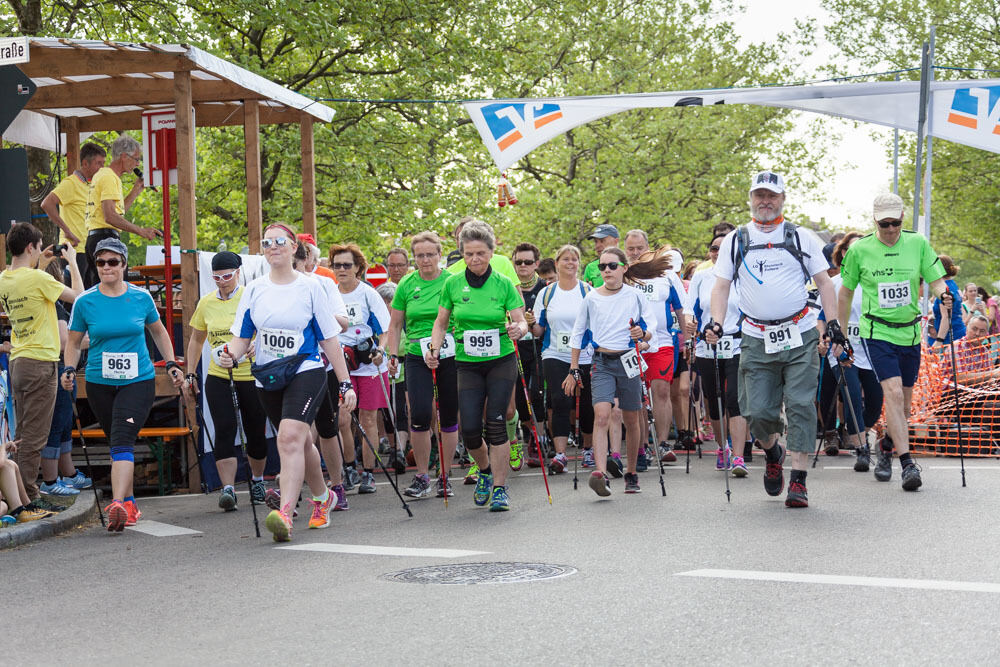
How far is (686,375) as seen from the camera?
14211mm

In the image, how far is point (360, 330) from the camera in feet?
38.7

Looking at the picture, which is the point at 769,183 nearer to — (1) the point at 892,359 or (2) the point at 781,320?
(2) the point at 781,320

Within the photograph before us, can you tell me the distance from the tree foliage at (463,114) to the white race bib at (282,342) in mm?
6406

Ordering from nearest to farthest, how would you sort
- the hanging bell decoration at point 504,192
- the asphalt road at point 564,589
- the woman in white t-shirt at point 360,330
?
the asphalt road at point 564,589, the woman in white t-shirt at point 360,330, the hanging bell decoration at point 504,192

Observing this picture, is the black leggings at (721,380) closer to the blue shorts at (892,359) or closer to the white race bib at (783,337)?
the blue shorts at (892,359)

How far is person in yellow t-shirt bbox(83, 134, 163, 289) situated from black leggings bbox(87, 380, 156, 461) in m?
3.52

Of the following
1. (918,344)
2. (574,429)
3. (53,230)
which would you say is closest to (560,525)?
(918,344)

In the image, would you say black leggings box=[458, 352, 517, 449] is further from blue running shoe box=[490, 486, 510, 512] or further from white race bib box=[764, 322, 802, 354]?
white race bib box=[764, 322, 802, 354]

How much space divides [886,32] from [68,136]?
29437 millimetres

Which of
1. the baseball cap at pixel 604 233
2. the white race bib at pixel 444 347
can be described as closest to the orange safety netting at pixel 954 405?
the baseball cap at pixel 604 233

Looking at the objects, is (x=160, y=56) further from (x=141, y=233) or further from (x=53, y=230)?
(x=53, y=230)

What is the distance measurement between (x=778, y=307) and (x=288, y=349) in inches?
130

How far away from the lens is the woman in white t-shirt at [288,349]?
848cm

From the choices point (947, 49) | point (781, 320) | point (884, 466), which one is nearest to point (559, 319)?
point (884, 466)
